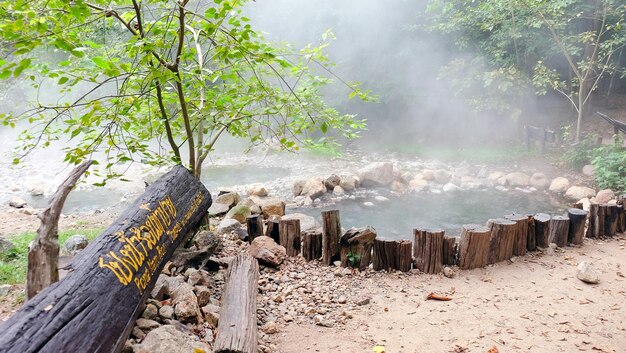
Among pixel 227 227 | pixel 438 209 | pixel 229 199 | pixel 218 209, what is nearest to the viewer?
pixel 227 227

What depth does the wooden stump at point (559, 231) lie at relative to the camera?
182 inches

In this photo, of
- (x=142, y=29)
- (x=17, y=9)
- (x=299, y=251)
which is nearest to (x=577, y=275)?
(x=299, y=251)

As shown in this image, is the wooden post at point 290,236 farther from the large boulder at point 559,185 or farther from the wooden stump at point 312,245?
the large boulder at point 559,185

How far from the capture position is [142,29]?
299 centimetres

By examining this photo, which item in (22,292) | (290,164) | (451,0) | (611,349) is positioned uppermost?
(451,0)

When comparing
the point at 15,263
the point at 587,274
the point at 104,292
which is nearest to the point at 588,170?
the point at 587,274

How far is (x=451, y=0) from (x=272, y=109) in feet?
40.6

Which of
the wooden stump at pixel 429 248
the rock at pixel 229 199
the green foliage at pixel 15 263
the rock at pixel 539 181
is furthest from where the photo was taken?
the rock at pixel 539 181

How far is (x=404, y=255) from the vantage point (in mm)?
4062

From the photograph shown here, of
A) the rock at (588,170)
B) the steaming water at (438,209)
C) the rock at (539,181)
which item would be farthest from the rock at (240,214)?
the rock at (588,170)

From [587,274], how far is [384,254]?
1.93 m

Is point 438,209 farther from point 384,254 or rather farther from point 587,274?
point 384,254

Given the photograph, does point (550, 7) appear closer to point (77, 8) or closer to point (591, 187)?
point (591, 187)

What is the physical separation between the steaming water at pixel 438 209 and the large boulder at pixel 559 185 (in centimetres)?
50
